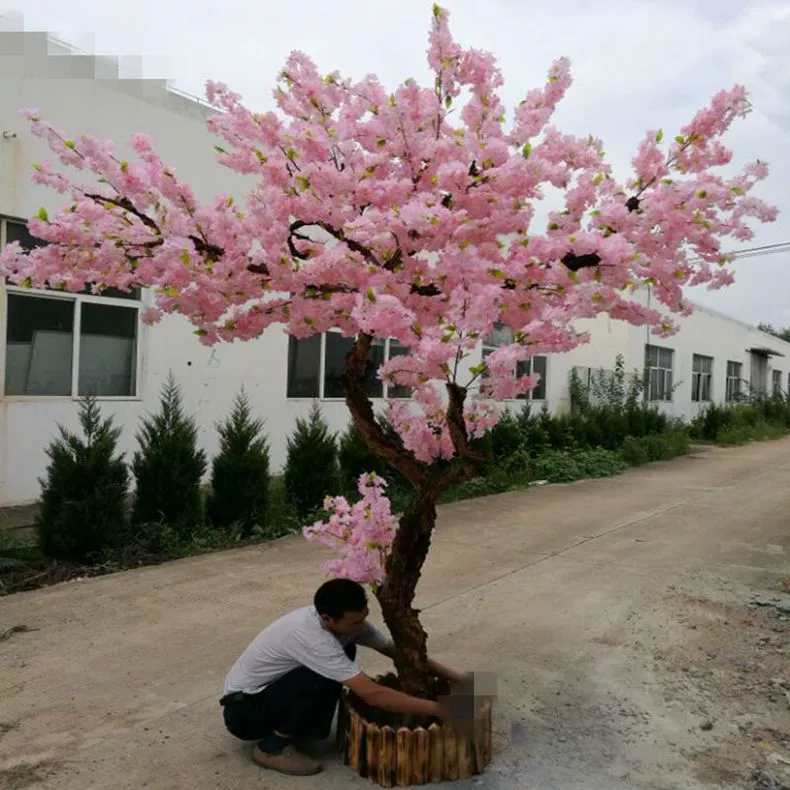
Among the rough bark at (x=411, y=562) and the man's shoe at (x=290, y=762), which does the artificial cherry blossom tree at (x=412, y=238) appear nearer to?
the rough bark at (x=411, y=562)

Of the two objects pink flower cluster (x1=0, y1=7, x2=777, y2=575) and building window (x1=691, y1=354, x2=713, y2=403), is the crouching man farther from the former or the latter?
building window (x1=691, y1=354, x2=713, y2=403)

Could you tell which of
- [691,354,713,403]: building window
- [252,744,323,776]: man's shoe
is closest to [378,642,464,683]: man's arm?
[252,744,323,776]: man's shoe

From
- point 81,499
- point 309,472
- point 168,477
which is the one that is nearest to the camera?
point 81,499

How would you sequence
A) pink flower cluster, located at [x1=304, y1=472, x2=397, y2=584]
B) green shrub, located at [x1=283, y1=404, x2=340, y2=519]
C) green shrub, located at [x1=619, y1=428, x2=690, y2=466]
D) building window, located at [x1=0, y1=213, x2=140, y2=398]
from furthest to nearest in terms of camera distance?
green shrub, located at [x1=619, y1=428, x2=690, y2=466]
green shrub, located at [x1=283, y1=404, x2=340, y2=519]
building window, located at [x1=0, y1=213, x2=140, y2=398]
pink flower cluster, located at [x1=304, y1=472, x2=397, y2=584]

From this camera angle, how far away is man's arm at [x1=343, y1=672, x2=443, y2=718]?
3002 millimetres

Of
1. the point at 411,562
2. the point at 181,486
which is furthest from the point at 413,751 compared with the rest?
the point at 181,486

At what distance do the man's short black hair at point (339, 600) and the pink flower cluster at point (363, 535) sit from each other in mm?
292


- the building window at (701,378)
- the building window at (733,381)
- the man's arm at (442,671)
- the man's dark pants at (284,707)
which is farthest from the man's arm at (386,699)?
the building window at (733,381)

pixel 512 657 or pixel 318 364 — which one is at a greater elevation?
pixel 318 364

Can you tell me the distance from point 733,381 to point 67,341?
30032 mm

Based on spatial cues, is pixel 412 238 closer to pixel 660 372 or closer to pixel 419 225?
pixel 419 225

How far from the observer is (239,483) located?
7.68m

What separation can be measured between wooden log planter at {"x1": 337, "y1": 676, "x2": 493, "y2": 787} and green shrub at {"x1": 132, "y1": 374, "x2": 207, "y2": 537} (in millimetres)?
4389

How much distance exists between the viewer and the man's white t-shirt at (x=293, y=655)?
10.2 ft
